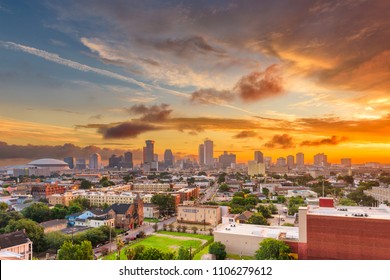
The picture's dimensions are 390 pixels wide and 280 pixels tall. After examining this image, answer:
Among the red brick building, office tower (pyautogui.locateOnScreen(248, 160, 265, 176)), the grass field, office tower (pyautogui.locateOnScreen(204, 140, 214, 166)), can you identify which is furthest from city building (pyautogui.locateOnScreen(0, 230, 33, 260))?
office tower (pyautogui.locateOnScreen(248, 160, 265, 176))

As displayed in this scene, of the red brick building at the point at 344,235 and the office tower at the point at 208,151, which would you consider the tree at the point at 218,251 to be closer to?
the red brick building at the point at 344,235

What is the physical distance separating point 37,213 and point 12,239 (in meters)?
3.11

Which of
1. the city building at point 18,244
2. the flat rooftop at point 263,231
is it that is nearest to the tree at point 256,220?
the flat rooftop at point 263,231

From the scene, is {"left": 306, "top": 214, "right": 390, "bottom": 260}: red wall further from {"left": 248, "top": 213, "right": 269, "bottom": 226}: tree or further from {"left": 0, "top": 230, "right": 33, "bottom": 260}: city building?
{"left": 0, "top": 230, "right": 33, "bottom": 260}: city building

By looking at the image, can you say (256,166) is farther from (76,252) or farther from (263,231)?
(76,252)

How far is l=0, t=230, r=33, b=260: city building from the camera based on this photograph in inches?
190

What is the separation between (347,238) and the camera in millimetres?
3838

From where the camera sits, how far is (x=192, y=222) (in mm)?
7902

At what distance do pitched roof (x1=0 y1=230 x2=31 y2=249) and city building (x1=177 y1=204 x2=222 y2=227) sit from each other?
3.76 meters

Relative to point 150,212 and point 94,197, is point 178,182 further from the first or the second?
point 150,212
